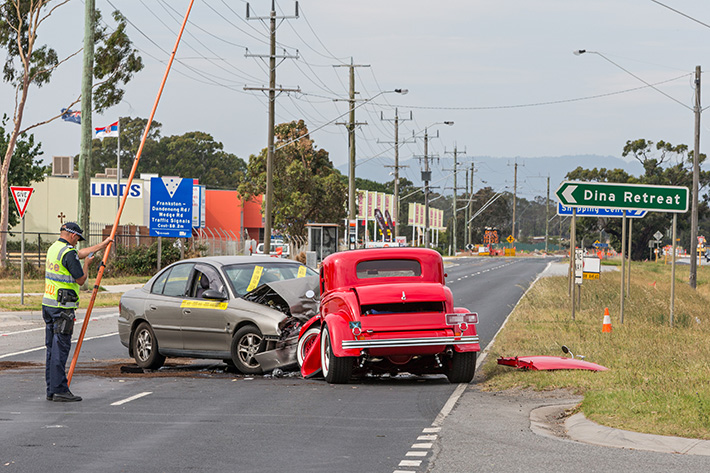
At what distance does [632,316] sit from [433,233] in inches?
4828

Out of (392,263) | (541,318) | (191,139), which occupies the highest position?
(191,139)

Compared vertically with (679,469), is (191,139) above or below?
above

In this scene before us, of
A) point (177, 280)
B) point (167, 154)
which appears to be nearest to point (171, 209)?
point (177, 280)

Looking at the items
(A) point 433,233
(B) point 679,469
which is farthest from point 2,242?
(A) point 433,233

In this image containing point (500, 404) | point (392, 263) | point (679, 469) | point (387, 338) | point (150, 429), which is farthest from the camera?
point (392, 263)

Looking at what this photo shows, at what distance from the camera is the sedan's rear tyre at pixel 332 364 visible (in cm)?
1244

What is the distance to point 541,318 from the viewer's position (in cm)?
2439

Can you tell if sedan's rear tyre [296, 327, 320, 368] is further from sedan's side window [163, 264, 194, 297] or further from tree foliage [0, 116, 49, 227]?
tree foliage [0, 116, 49, 227]

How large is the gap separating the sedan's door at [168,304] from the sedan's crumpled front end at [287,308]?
1274 millimetres

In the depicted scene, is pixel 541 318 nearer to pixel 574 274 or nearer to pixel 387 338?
pixel 574 274

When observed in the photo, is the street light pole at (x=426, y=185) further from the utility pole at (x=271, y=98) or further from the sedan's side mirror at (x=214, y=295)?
the sedan's side mirror at (x=214, y=295)

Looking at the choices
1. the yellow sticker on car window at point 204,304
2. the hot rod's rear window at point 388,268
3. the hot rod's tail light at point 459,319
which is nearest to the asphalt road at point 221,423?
the hot rod's tail light at point 459,319

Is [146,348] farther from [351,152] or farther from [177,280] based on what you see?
[351,152]

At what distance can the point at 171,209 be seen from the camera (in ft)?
119
